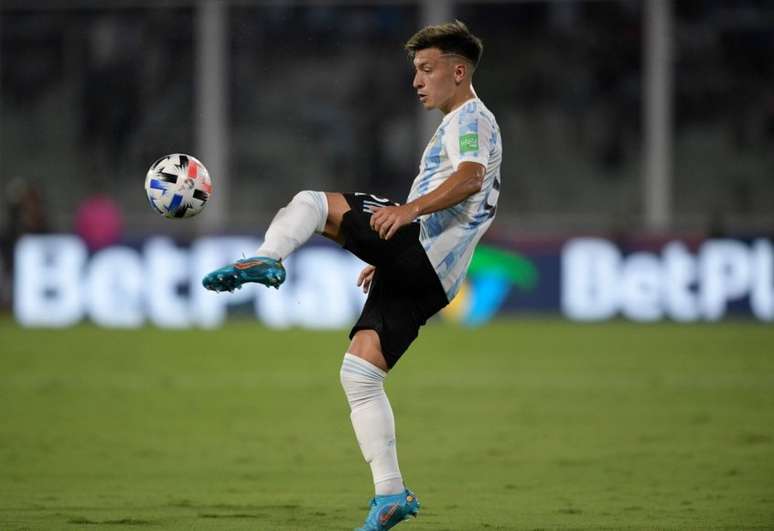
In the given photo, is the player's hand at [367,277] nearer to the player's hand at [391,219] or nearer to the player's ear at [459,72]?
the player's hand at [391,219]

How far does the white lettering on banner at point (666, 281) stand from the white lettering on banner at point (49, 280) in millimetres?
6620

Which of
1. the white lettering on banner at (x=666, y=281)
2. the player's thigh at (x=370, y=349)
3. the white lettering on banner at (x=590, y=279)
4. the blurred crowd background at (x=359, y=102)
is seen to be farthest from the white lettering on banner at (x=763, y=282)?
the player's thigh at (x=370, y=349)

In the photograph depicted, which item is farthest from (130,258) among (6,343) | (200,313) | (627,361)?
(627,361)

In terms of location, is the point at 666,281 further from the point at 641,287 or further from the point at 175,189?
the point at 175,189

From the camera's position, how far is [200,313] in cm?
1950

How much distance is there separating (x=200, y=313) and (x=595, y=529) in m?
13.4

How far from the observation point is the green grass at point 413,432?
23.6 ft

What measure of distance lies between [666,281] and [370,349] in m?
13.6

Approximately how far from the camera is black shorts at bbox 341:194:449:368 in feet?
20.4

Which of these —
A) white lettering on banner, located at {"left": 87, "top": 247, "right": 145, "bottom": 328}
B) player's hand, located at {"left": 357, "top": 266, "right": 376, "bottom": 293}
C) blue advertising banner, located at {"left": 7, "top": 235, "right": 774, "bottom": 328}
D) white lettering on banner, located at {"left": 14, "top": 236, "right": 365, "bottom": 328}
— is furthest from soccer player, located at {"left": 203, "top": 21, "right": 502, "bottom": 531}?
white lettering on banner, located at {"left": 87, "top": 247, "right": 145, "bottom": 328}

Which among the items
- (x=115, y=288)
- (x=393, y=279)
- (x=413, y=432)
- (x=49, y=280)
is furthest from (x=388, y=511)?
(x=49, y=280)

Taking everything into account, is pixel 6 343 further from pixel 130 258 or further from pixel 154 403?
pixel 154 403

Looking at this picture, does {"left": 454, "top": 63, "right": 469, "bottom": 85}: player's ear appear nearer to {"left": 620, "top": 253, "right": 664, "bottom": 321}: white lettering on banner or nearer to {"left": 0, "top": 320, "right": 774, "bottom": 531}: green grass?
{"left": 0, "top": 320, "right": 774, "bottom": 531}: green grass

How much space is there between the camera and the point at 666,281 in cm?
1942
